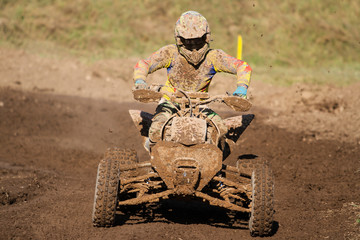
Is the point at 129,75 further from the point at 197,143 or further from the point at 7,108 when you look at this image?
the point at 197,143

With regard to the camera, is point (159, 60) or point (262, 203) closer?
point (262, 203)

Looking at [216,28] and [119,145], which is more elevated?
[216,28]

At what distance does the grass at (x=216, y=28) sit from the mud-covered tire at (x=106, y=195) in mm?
16305

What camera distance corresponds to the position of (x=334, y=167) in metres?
10.9

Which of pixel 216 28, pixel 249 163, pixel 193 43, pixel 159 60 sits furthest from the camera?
pixel 216 28

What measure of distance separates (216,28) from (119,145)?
1322cm

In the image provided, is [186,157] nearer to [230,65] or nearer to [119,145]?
[230,65]

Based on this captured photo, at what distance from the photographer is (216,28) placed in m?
24.9

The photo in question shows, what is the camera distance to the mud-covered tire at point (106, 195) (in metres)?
6.43

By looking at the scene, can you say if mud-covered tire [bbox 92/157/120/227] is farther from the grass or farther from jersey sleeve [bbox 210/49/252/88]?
the grass

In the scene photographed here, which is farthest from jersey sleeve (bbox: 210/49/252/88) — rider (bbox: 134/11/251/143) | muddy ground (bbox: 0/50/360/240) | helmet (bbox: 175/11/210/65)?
muddy ground (bbox: 0/50/360/240)

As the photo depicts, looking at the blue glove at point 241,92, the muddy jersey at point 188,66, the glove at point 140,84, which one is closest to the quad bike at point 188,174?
the glove at point 140,84

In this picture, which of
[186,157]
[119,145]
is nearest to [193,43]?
[186,157]

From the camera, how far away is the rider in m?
7.55
